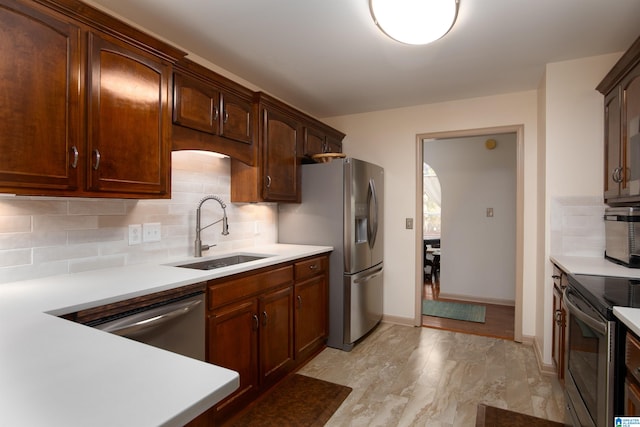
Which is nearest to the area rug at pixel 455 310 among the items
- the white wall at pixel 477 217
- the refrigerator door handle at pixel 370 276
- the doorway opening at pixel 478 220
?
the doorway opening at pixel 478 220

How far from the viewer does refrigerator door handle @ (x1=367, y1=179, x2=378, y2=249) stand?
3405 millimetres

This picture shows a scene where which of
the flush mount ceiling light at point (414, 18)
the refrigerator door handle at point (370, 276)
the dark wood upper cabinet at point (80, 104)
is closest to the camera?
the dark wood upper cabinet at point (80, 104)

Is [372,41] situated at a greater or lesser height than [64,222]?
greater

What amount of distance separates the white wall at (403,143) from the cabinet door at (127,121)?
243 cm

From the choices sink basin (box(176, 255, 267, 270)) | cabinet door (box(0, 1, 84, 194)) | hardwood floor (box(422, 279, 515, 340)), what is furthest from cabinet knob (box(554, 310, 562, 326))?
cabinet door (box(0, 1, 84, 194))

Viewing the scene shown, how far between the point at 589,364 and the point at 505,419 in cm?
78

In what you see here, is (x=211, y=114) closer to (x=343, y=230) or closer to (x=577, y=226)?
(x=343, y=230)

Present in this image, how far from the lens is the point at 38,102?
1425 millimetres

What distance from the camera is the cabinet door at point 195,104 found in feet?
6.87

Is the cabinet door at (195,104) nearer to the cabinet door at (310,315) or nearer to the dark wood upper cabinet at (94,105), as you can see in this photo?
the dark wood upper cabinet at (94,105)

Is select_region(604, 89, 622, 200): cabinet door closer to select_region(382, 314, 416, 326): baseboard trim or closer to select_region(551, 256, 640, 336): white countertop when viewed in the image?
select_region(551, 256, 640, 336): white countertop

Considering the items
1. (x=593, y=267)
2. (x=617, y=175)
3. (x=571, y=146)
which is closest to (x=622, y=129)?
(x=617, y=175)

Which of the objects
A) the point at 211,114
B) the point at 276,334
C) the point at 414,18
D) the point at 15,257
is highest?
the point at 414,18

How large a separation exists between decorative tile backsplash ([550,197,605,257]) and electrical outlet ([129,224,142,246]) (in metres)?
2.87
